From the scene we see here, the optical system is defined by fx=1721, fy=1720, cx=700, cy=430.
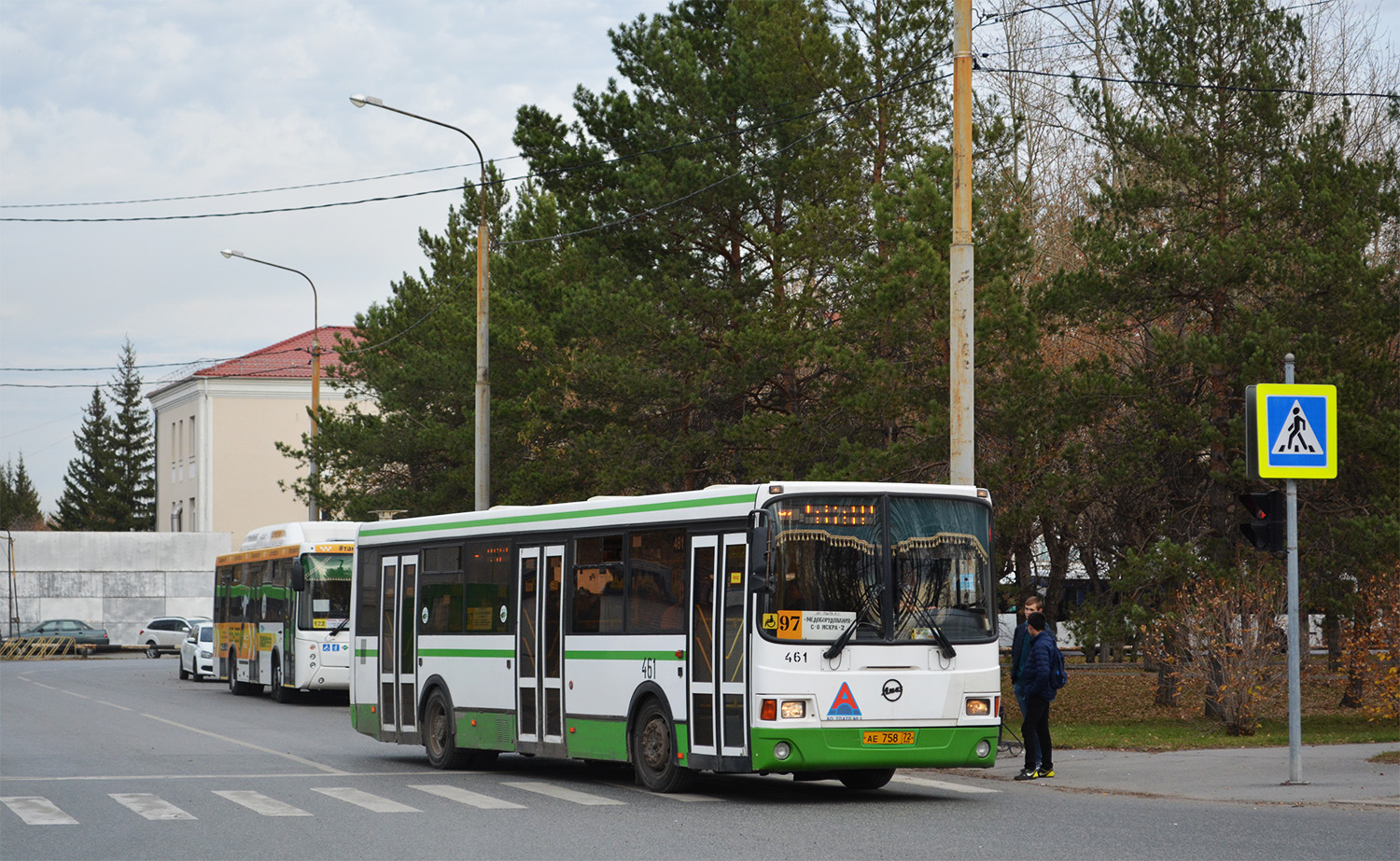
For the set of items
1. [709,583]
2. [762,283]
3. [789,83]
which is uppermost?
[789,83]

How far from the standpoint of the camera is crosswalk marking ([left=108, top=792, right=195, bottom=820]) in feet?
44.1

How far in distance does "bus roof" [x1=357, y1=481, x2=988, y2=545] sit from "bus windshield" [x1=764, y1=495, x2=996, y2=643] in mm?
101

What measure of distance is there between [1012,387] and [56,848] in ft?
54.2

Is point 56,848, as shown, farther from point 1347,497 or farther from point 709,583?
point 1347,497

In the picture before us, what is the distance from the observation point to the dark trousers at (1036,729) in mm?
16453

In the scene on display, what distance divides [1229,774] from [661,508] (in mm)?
5915

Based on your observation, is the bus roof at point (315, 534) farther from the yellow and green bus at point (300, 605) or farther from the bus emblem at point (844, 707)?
the bus emblem at point (844, 707)

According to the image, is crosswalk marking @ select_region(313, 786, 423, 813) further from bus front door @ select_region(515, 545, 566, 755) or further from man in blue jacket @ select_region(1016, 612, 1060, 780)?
man in blue jacket @ select_region(1016, 612, 1060, 780)

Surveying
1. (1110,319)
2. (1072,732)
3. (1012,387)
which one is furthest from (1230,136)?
(1072,732)

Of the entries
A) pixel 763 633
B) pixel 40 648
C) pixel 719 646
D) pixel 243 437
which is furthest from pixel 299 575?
pixel 243 437

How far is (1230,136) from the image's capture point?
2458 cm

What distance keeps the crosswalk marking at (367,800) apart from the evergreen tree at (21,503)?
108 meters

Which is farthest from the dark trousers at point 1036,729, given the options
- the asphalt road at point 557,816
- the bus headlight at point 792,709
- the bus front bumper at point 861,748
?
the bus headlight at point 792,709

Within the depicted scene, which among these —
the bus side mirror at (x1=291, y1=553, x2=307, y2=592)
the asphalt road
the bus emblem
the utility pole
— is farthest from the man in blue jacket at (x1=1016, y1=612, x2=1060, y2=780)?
the bus side mirror at (x1=291, y1=553, x2=307, y2=592)
